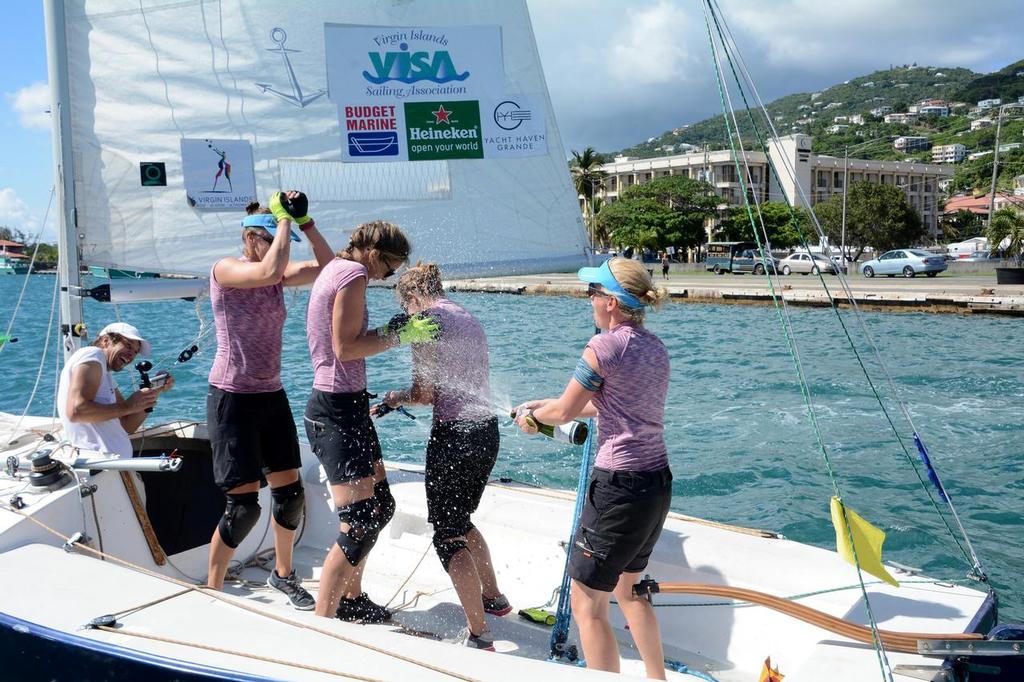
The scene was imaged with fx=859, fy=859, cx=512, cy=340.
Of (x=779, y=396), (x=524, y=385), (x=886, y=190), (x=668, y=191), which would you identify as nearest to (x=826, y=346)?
(x=779, y=396)

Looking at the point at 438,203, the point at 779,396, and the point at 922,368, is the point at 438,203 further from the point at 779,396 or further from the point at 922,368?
the point at 922,368

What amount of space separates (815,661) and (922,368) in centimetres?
1351

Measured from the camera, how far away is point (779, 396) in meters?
12.4

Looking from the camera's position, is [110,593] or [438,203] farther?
[438,203]

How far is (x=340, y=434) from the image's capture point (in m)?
3.10

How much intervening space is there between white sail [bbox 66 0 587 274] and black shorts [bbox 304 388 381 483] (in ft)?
4.80

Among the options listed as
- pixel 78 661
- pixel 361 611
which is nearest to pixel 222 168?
pixel 361 611

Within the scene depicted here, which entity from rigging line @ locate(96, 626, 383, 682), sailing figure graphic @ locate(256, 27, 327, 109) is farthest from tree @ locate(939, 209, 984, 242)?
rigging line @ locate(96, 626, 383, 682)

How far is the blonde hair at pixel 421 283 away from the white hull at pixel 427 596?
1.16 m

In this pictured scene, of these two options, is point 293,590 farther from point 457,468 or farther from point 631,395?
point 631,395

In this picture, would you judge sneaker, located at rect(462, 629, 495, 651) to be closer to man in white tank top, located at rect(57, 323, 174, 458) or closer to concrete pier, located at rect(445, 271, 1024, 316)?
man in white tank top, located at rect(57, 323, 174, 458)

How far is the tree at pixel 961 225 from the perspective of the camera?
77438 mm

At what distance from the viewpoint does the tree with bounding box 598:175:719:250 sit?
57000mm

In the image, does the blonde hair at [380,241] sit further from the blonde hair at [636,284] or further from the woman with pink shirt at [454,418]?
the blonde hair at [636,284]
